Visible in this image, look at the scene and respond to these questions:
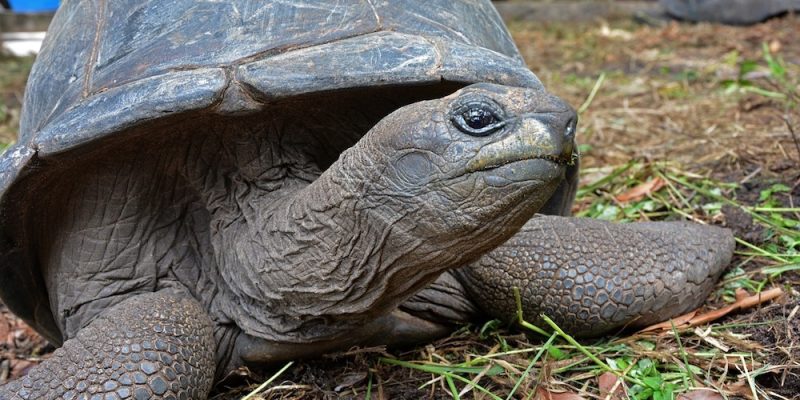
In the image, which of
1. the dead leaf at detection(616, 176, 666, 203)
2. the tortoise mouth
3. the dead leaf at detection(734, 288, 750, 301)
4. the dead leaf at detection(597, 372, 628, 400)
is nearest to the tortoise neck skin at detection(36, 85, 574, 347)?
the tortoise mouth

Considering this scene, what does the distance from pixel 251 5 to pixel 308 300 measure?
0.88 meters

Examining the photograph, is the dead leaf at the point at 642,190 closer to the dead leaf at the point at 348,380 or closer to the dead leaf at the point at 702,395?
the dead leaf at the point at 702,395

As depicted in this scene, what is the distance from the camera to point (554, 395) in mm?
2307

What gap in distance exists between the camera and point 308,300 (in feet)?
7.40

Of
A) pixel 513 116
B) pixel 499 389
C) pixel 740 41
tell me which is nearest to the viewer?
pixel 513 116

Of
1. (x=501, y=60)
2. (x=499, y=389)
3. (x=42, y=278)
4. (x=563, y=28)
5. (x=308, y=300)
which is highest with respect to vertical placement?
(x=501, y=60)

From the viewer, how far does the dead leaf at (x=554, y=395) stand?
7.51 feet

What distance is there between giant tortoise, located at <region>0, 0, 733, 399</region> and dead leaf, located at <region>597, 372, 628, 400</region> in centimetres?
28

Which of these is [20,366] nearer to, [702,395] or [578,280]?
[578,280]

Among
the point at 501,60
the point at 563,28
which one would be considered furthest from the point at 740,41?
the point at 501,60

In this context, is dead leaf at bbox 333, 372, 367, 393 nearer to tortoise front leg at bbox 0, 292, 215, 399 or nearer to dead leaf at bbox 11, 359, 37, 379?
tortoise front leg at bbox 0, 292, 215, 399

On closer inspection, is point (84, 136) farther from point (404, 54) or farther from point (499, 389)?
point (499, 389)

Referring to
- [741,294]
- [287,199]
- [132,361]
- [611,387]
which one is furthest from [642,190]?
[132,361]

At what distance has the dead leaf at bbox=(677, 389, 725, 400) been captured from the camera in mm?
2215
